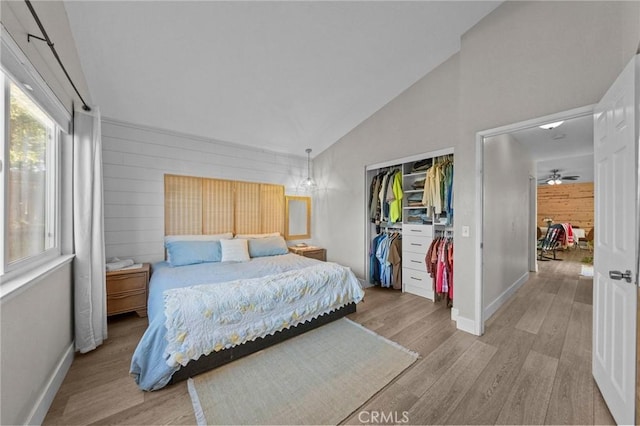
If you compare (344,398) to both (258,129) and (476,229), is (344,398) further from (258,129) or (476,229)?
(258,129)

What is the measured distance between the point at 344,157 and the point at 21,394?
14.3ft

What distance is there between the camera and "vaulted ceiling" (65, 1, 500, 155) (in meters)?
2.08

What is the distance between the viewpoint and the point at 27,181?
1.61m

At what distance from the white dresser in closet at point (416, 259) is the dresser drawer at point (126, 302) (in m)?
3.61

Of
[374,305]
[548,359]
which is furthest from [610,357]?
[374,305]

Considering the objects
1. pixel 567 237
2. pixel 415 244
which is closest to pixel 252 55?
pixel 415 244

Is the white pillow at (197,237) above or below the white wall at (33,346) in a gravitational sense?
above

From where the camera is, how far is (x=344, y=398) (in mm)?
1685

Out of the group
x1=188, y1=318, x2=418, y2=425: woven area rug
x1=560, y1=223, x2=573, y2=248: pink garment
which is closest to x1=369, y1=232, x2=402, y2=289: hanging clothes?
x1=188, y1=318, x2=418, y2=425: woven area rug

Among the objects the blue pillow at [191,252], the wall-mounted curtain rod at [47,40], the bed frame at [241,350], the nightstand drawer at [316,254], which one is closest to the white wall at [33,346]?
the bed frame at [241,350]

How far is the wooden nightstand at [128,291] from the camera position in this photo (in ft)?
8.96

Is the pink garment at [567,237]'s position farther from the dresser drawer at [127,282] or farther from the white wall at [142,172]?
the dresser drawer at [127,282]

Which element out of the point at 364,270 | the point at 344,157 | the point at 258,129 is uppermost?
the point at 258,129

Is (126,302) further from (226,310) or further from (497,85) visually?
(497,85)
